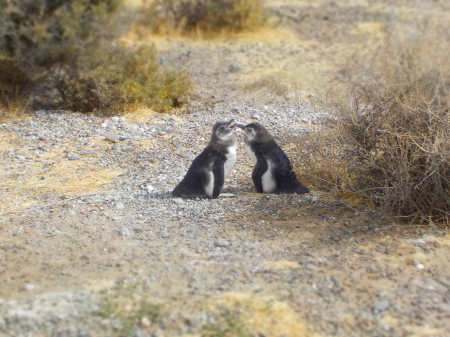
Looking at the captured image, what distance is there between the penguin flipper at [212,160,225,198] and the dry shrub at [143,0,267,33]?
915cm

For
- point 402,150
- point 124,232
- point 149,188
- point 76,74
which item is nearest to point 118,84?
point 76,74

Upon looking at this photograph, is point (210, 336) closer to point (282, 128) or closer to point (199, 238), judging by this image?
point (199, 238)

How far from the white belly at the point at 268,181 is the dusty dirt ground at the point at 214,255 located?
0.16m

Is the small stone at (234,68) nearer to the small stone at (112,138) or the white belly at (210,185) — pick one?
the small stone at (112,138)

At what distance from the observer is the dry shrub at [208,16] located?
49.9ft

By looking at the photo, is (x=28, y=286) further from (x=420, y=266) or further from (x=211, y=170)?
(x=420, y=266)

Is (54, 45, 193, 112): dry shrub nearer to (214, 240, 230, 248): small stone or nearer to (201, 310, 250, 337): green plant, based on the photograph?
(214, 240, 230, 248): small stone

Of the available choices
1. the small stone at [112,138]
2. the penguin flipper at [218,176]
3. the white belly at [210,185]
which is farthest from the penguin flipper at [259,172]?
the small stone at [112,138]

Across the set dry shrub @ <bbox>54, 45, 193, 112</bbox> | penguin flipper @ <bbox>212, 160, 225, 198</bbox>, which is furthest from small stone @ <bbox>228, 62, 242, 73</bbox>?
penguin flipper @ <bbox>212, 160, 225, 198</bbox>

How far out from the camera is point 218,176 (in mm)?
6586

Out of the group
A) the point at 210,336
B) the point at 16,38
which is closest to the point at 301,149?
the point at 210,336

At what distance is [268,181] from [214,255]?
1681mm

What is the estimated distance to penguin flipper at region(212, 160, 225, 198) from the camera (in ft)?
21.6

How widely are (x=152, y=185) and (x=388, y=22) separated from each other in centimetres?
1139
